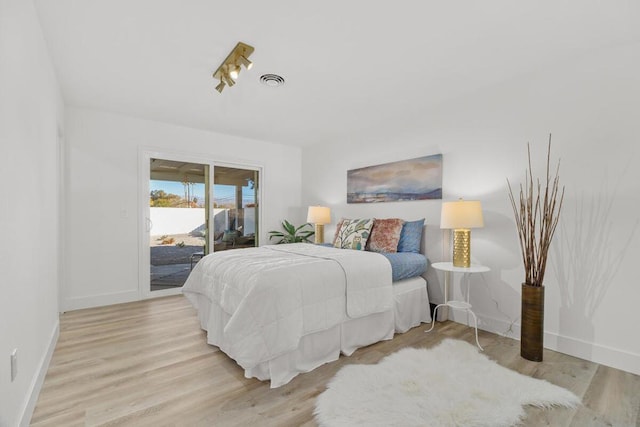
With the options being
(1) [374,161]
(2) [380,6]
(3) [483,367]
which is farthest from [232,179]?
(3) [483,367]

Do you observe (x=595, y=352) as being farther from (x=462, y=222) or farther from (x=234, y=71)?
(x=234, y=71)

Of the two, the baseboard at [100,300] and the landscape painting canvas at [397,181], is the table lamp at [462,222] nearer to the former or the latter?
the landscape painting canvas at [397,181]

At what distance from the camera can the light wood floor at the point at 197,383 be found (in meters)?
1.64

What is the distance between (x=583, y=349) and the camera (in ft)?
→ 7.66

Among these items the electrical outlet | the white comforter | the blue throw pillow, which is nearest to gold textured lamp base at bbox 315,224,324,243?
the blue throw pillow

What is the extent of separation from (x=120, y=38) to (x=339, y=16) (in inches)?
62.2

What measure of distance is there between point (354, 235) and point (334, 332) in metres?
1.44

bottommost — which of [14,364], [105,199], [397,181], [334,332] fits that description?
[334,332]

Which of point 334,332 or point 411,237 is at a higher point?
point 411,237

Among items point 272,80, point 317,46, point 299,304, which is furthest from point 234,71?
point 299,304

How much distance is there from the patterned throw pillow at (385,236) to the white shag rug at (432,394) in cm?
128

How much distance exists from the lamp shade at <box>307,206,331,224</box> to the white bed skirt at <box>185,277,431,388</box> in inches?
67.4

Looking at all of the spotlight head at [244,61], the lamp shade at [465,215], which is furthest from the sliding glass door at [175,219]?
the lamp shade at [465,215]

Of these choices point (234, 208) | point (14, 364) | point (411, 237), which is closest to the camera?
point (14, 364)
